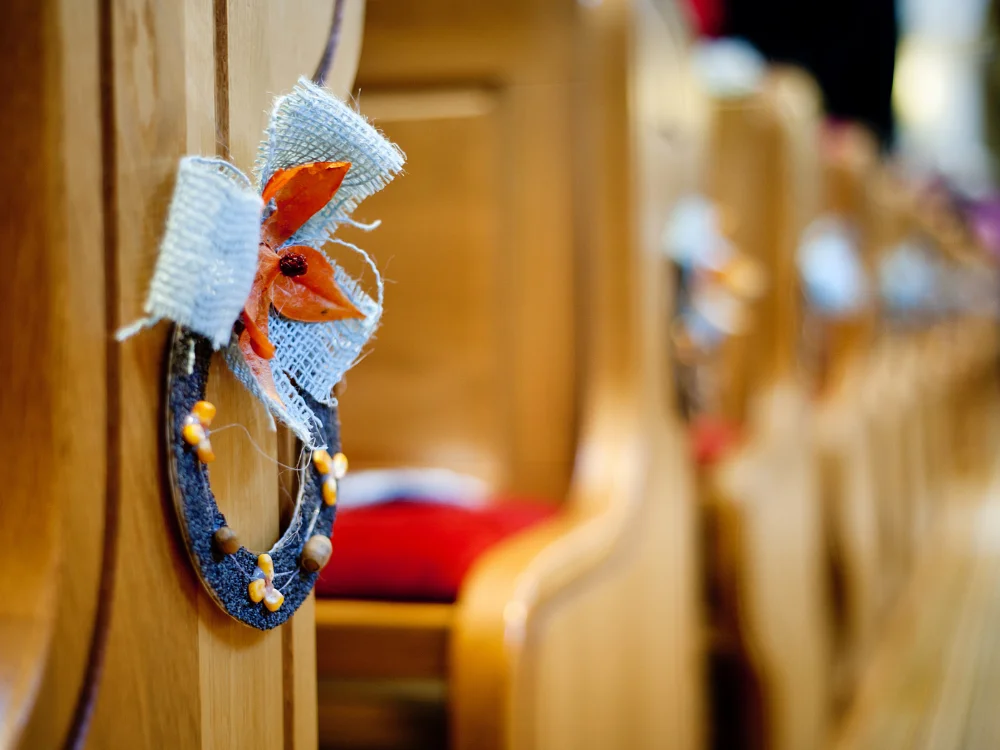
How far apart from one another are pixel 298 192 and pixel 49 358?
148 mm

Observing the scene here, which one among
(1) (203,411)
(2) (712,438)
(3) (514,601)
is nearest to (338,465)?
(1) (203,411)

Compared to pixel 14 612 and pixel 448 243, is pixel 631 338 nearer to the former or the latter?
pixel 448 243

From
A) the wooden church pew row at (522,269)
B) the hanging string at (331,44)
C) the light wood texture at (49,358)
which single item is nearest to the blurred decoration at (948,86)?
the wooden church pew row at (522,269)

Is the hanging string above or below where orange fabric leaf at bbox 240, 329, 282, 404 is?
above

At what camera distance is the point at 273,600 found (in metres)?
0.53

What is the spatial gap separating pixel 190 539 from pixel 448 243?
892mm

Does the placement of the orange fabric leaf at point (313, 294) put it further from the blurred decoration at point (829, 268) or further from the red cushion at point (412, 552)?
the blurred decoration at point (829, 268)

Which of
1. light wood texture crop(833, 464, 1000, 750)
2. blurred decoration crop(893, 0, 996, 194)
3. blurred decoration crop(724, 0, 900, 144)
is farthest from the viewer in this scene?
blurred decoration crop(893, 0, 996, 194)

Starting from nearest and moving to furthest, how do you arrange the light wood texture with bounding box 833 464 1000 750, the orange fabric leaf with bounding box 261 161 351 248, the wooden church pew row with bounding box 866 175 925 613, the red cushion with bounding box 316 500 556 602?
1. the orange fabric leaf with bounding box 261 161 351 248
2. the red cushion with bounding box 316 500 556 602
3. the light wood texture with bounding box 833 464 1000 750
4. the wooden church pew row with bounding box 866 175 925 613

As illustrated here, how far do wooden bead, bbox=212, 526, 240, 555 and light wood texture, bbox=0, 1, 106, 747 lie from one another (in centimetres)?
7

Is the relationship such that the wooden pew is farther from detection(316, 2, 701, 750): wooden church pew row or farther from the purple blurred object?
the purple blurred object

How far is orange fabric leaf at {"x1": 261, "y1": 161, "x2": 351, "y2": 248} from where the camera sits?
20.0 inches

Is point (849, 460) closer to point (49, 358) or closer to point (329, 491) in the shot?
point (329, 491)

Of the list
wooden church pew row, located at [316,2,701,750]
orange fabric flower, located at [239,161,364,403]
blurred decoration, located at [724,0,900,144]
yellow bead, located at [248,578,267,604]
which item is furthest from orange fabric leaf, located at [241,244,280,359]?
blurred decoration, located at [724,0,900,144]
